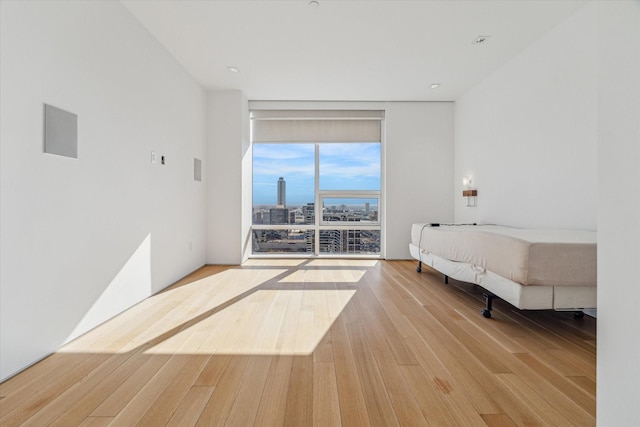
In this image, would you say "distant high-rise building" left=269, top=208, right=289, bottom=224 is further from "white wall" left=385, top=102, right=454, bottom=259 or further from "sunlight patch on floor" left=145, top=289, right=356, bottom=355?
"sunlight patch on floor" left=145, top=289, right=356, bottom=355

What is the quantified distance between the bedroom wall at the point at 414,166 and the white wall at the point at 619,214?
418cm

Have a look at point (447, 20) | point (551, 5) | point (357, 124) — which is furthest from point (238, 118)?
point (551, 5)

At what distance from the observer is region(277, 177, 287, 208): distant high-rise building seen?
521 cm

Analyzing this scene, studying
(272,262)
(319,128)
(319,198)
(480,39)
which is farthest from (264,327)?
(319,128)

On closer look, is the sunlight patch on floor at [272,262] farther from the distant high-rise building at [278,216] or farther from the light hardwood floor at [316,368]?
the light hardwood floor at [316,368]

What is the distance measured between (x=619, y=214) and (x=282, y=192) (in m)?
4.66

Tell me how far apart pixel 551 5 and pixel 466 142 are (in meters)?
2.17

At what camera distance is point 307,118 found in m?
4.96

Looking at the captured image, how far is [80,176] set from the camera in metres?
2.05

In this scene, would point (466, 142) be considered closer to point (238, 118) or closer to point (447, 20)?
point (447, 20)

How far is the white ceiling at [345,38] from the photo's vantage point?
2600 mm

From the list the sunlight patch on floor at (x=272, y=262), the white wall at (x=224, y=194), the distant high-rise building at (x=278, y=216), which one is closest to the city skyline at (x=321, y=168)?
the distant high-rise building at (x=278, y=216)

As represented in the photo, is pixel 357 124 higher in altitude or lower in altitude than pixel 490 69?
lower

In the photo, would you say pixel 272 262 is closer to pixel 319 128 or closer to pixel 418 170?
pixel 319 128
